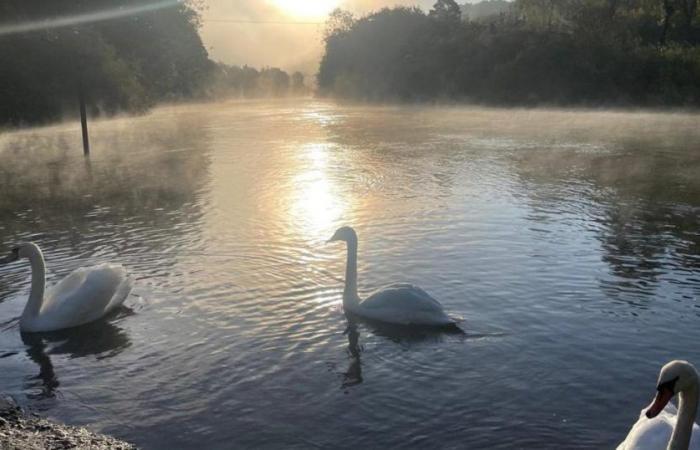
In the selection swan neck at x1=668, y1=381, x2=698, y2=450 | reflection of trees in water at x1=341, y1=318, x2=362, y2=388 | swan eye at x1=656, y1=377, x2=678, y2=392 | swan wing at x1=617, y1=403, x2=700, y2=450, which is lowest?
reflection of trees in water at x1=341, y1=318, x2=362, y2=388

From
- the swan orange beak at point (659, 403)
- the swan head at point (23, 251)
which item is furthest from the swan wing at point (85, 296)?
Result: the swan orange beak at point (659, 403)

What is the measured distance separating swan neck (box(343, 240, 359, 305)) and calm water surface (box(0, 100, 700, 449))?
0.28m

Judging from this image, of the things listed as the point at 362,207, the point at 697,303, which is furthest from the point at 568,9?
the point at 697,303

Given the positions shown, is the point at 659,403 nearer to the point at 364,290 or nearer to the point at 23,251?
the point at 364,290

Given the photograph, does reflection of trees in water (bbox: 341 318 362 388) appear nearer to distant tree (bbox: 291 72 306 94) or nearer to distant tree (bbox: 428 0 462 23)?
distant tree (bbox: 428 0 462 23)

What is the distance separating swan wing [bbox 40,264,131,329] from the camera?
10297 millimetres

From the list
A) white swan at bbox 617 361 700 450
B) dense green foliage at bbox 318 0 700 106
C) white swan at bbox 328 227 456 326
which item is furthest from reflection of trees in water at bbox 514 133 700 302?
dense green foliage at bbox 318 0 700 106

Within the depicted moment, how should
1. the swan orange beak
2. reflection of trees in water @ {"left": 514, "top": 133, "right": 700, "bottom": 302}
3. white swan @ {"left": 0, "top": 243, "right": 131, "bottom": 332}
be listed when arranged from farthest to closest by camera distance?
reflection of trees in water @ {"left": 514, "top": 133, "right": 700, "bottom": 302} → white swan @ {"left": 0, "top": 243, "right": 131, "bottom": 332} → the swan orange beak

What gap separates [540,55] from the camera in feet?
227

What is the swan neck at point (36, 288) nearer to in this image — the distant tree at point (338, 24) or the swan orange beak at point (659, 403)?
the swan orange beak at point (659, 403)

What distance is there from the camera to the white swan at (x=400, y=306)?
1000 centimetres

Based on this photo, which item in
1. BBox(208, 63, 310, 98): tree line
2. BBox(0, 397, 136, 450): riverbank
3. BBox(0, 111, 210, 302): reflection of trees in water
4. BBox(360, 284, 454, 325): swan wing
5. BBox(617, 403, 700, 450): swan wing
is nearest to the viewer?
BBox(617, 403, 700, 450): swan wing

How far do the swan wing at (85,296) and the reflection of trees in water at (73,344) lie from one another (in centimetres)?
17

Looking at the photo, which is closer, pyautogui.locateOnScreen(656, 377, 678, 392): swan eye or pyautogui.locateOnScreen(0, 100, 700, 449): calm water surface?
pyautogui.locateOnScreen(656, 377, 678, 392): swan eye
